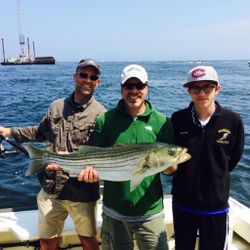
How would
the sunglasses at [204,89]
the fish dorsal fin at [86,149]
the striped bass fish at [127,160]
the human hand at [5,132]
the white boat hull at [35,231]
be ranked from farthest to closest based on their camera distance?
1. the white boat hull at [35,231]
2. the human hand at [5,132]
3. the fish dorsal fin at [86,149]
4. the sunglasses at [204,89]
5. the striped bass fish at [127,160]

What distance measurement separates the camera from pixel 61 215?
4457 millimetres

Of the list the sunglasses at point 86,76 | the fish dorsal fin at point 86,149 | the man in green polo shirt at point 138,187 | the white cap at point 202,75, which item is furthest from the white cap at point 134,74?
the fish dorsal fin at point 86,149

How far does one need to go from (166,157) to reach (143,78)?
821 mm

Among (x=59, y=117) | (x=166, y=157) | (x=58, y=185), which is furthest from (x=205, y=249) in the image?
(x=59, y=117)

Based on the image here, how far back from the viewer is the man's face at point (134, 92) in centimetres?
364

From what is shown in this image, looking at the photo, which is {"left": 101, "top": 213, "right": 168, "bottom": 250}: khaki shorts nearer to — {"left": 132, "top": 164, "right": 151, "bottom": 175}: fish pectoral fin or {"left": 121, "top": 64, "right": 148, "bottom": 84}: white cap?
{"left": 132, "top": 164, "right": 151, "bottom": 175}: fish pectoral fin

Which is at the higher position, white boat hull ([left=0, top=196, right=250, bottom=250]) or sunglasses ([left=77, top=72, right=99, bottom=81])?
sunglasses ([left=77, top=72, right=99, bottom=81])

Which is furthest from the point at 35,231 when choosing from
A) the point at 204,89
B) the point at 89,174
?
the point at 204,89

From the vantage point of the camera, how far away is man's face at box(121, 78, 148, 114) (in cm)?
364

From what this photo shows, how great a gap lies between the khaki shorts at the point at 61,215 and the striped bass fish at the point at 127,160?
64 cm

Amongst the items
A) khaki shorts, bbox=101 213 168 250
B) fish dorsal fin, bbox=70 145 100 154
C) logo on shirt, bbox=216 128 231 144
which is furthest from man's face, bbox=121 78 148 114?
khaki shorts, bbox=101 213 168 250

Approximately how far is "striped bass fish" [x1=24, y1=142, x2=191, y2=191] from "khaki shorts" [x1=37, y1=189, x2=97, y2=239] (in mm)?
638

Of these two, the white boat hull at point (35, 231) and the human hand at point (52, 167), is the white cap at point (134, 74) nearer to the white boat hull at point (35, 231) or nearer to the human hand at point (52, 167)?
the human hand at point (52, 167)

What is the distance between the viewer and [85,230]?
4363mm
